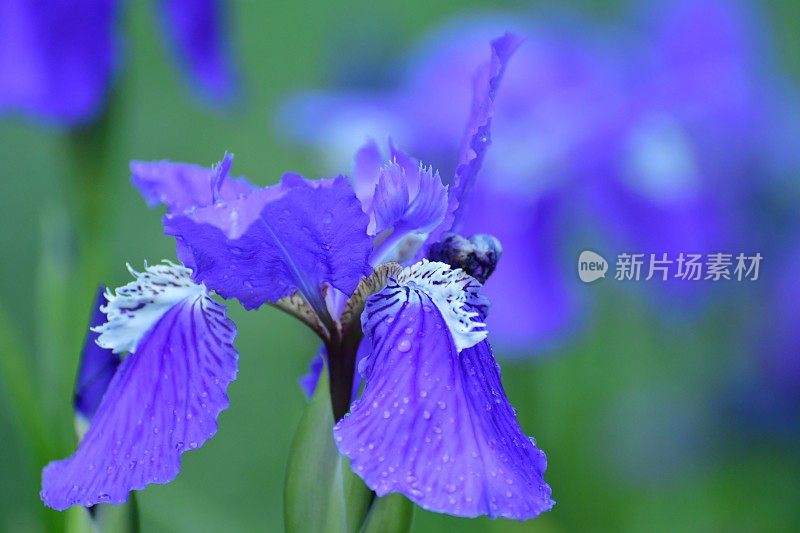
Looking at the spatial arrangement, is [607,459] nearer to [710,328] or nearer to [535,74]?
[710,328]

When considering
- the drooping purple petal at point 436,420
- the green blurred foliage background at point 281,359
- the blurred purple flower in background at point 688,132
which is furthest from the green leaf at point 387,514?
the blurred purple flower in background at point 688,132

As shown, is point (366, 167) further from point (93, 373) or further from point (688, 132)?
point (688, 132)

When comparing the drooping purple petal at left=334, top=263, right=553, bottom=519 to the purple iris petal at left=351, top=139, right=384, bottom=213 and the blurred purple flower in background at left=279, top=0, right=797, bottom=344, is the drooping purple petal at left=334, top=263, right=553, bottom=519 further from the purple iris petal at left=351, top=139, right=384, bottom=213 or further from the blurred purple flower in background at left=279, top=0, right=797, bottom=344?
the blurred purple flower in background at left=279, top=0, right=797, bottom=344

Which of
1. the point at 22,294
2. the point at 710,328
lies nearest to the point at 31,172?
the point at 22,294

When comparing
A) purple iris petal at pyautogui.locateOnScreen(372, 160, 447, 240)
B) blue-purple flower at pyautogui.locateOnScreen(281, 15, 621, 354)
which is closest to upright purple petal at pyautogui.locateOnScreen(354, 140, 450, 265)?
purple iris petal at pyautogui.locateOnScreen(372, 160, 447, 240)

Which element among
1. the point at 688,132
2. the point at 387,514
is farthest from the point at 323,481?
the point at 688,132
